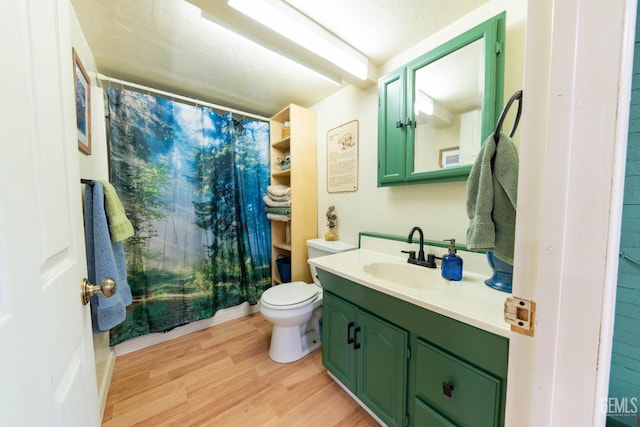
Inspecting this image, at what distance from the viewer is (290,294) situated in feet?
5.44

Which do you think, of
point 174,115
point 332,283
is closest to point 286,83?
point 174,115

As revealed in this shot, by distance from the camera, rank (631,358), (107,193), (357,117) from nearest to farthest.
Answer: (631,358) → (107,193) → (357,117)

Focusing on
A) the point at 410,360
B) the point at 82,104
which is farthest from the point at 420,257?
the point at 82,104

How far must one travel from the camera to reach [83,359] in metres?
0.57

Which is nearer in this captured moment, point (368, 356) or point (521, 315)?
point (521, 315)

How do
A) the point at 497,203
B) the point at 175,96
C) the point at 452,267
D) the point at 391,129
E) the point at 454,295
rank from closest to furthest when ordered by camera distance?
1. the point at 497,203
2. the point at 454,295
3. the point at 452,267
4. the point at 391,129
5. the point at 175,96

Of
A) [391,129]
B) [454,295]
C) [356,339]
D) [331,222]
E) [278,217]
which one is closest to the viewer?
[454,295]

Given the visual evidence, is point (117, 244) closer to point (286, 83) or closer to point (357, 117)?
point (286, 83)

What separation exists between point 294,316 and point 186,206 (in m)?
1.28

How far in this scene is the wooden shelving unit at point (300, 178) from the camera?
203 cm

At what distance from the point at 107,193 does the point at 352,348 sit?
1.53 metres

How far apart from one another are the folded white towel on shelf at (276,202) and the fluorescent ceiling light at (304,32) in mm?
1153

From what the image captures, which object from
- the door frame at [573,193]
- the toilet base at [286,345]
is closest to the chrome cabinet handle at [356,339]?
the toilet base at [286,345]

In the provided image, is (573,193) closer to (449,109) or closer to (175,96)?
(449,109)
